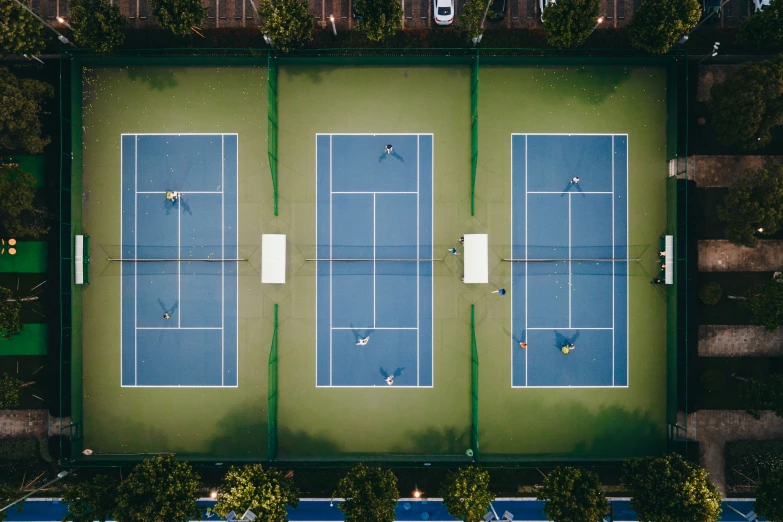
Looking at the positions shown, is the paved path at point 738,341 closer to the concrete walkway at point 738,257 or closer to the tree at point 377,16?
the concrete walkway at point 738,257

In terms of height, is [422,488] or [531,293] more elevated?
[531,293]

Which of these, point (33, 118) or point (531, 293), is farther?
point (531, 293)

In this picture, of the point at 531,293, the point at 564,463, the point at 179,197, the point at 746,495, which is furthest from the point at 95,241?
the point at 746,495

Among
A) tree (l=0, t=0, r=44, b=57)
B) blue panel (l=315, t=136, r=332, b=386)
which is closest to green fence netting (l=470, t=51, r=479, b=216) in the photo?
blue panel (l=315, t=136, r=332, b=386)

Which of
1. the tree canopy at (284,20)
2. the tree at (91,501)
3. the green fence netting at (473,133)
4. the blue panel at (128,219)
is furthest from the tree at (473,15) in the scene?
the tree at (91,501)

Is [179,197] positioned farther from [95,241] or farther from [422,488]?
[422,488]

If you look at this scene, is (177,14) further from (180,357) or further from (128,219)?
(180,357)

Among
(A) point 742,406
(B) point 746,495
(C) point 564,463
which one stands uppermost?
(A) point 742,406
